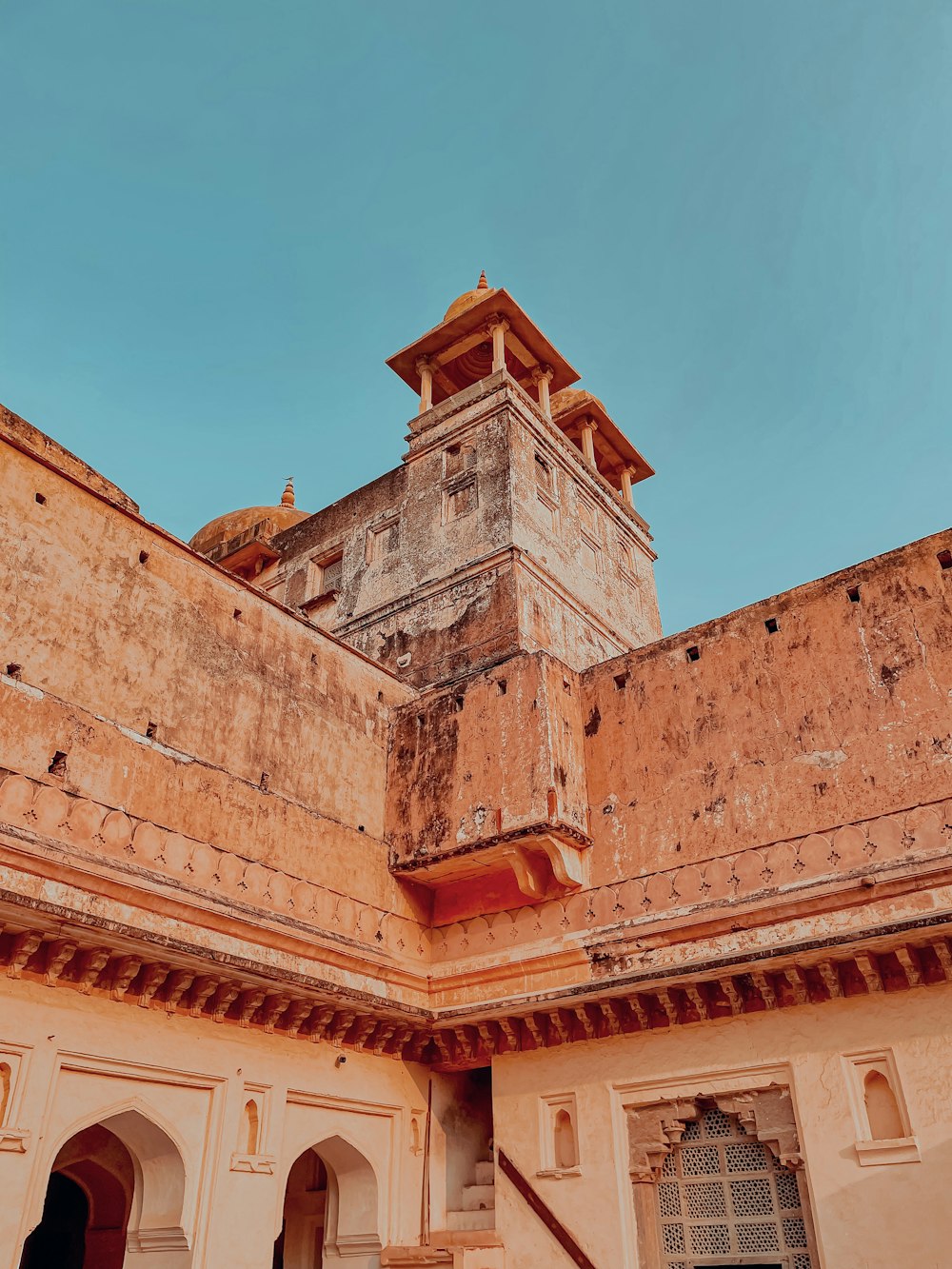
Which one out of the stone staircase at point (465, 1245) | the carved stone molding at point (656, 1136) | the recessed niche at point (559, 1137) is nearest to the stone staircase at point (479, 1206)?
the stone staircase at point (465, 1245)

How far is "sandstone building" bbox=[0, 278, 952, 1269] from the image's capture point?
23.7 feet

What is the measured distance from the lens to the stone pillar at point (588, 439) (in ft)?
53.4

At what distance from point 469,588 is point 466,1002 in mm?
5168

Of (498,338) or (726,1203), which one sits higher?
(498,338)

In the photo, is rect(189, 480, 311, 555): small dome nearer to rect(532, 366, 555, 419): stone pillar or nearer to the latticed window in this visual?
rect(532, 366, 555, 419): stone pillar

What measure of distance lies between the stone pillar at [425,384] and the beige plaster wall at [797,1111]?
30.9 feet

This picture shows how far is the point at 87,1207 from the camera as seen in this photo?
1038 cm

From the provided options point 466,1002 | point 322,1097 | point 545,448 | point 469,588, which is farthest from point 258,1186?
point 545,448

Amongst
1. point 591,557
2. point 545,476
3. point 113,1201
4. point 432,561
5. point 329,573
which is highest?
point 545,476

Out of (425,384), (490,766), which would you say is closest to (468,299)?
(425,384)

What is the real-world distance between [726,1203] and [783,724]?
381 centimetres

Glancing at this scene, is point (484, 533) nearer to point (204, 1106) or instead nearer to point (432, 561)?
Result: point (432, 561)

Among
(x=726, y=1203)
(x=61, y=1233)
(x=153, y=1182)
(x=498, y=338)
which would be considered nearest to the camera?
(x=153, y=1182)

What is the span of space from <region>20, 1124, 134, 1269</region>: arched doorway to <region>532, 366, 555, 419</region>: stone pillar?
10.8 meters
